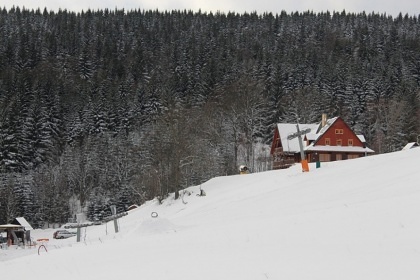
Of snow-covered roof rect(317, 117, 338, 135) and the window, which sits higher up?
snow-covered roof rect(317, 117, 338, 135)

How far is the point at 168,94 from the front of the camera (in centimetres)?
10331

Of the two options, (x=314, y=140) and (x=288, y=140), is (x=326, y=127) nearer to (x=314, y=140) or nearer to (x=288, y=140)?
(x=314, y=140)

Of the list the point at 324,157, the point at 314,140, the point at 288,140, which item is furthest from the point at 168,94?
the point at 324,157

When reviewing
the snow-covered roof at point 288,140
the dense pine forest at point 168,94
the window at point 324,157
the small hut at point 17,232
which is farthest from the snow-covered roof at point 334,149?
the small hut at point 17,232

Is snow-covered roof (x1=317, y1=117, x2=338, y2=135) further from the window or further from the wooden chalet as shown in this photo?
the window

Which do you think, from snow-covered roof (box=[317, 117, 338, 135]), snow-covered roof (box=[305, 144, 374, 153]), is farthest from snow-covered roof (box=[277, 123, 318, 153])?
snow-covered roof (box=[305, 144, 374, 153])

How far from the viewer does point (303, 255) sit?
25.6 feet

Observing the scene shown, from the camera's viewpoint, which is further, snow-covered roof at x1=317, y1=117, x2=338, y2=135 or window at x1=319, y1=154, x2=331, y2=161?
window at x1=319, y1=154, x2=331, y2=161

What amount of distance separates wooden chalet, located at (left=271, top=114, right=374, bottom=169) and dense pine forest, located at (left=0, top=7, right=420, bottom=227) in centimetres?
357

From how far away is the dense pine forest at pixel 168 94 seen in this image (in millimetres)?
66812

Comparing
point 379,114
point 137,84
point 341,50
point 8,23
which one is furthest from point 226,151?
point 8,23

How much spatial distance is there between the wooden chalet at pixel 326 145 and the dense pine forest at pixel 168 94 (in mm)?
3566

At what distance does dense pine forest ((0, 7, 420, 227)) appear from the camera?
66.8m

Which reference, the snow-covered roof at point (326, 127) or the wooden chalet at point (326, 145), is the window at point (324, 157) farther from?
the snow-covered roof at point (326, 127)
